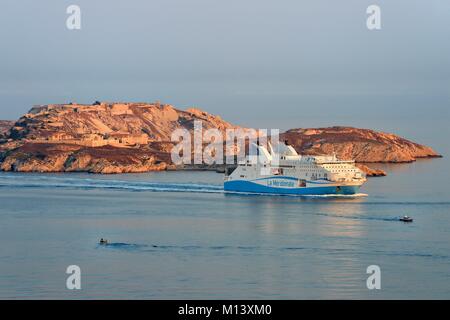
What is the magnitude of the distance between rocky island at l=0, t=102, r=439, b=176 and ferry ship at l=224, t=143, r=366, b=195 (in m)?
25.0

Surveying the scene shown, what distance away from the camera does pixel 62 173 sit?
85000mm

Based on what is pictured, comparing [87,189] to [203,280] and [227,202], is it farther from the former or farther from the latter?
[203,280]

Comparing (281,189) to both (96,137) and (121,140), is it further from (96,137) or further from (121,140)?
(121,140)

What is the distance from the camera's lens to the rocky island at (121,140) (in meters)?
88.6

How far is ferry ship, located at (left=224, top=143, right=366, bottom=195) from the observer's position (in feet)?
167

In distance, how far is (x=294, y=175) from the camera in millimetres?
52094

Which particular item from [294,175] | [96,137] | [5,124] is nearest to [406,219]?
[294,175]

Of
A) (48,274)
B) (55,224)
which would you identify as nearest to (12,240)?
(55,224)

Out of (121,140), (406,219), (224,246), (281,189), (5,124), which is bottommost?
(224,246)

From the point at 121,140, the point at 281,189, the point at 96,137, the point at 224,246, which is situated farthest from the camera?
the point at 121,140

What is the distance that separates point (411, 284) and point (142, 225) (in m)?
14.6

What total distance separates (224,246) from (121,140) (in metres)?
78.7

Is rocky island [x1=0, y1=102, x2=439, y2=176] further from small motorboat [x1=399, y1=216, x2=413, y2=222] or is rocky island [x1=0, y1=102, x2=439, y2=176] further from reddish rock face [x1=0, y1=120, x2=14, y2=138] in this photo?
small motorboat [x1=399, y1=216, x2=413, y2=222]

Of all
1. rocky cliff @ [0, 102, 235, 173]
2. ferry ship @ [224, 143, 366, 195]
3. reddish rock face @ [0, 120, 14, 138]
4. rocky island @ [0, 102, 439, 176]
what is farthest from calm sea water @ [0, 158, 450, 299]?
reddish rock face @ [0, 120, 14, 138]
